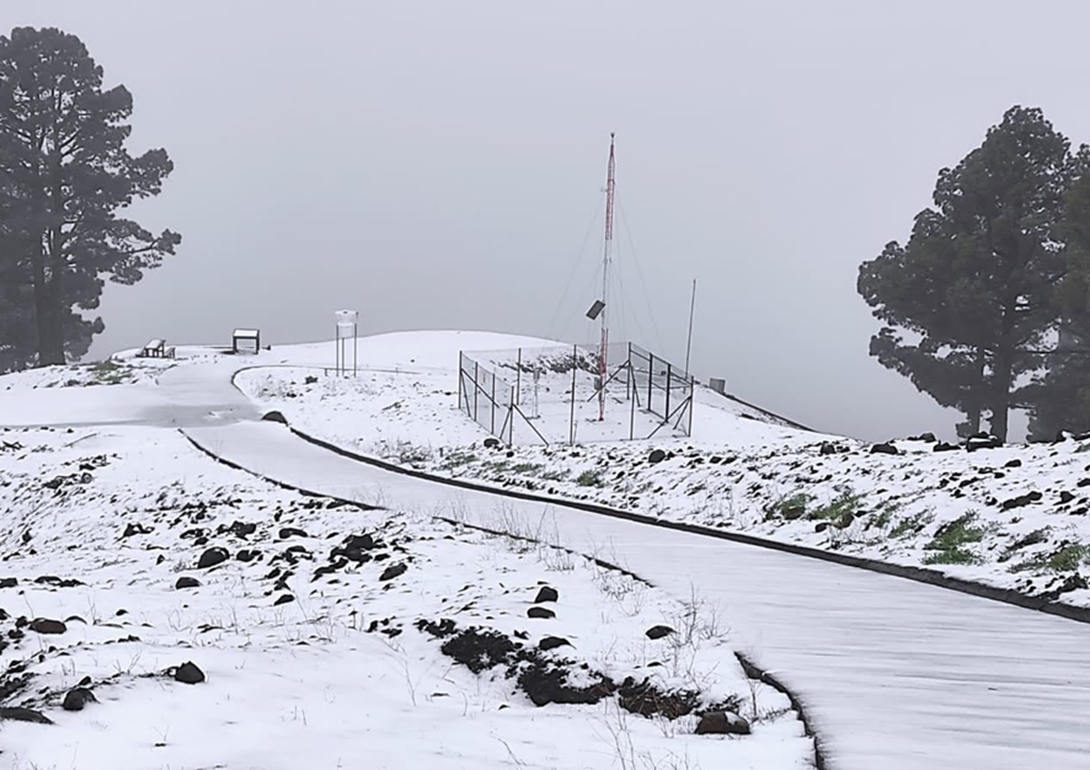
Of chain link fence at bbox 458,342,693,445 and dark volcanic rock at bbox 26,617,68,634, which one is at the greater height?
dark volcanic rock at bbox 26,617,68,634

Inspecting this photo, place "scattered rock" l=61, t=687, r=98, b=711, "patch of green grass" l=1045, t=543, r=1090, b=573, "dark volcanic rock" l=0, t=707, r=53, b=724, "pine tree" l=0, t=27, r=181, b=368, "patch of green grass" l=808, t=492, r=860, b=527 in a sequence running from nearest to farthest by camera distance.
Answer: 1. "dark volcanic rock" l=0, t=707, r=53, b=724
2. "scattered rock" l=61, t=687, r=98, b=711
3. "patch of green grass" l=1045, t=543, r=1090, b=573
4. "patch of green grass" l=808, t=492, r=860, b=527
5. "pine tree" l=0, t=27, r=181, b=368

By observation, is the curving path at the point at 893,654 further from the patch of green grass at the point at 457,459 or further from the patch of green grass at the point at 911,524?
the patch of green grass at the point at 457,459

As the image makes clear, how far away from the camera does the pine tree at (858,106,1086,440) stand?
3612cm

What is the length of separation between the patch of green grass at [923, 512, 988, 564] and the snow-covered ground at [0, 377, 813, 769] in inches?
111

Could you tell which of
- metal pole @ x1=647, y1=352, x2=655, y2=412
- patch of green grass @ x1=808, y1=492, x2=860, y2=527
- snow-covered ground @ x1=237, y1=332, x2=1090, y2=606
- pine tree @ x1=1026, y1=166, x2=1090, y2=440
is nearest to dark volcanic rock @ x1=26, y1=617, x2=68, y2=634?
snow-covered ground @ x1=237, y1=332, x2=1090, y2=606

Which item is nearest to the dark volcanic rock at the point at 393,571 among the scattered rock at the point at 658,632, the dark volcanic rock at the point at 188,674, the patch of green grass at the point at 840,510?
the scattered rock at the point at 658,632

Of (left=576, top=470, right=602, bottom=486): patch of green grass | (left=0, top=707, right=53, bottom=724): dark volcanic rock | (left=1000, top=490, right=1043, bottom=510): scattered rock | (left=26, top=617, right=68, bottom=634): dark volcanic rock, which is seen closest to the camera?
(left=0, top=707, right=53, bottom=724): dark volcanic rock

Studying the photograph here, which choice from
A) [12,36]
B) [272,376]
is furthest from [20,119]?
[272,376]

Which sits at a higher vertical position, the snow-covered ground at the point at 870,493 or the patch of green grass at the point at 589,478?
the snow-covered ground at the point at 870,493

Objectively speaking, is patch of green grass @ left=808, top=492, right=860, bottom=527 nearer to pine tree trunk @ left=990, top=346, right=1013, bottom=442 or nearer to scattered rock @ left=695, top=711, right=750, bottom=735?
scattered rock @ left=695, top=711, right=750, bottom=735

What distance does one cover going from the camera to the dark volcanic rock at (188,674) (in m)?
5.40

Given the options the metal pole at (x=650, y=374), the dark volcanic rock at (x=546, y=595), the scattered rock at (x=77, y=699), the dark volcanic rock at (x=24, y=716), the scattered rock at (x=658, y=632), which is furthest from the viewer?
the metal pole at (x=650, y=374)

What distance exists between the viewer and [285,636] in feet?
22.9

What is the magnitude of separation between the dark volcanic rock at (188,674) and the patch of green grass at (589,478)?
1142 cm
